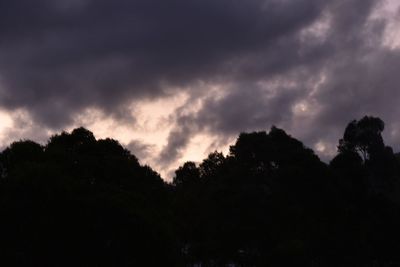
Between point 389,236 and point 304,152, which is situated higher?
point 304,152

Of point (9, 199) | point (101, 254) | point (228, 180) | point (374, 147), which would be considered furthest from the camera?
point (374, 147)

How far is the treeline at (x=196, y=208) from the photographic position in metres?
36.3

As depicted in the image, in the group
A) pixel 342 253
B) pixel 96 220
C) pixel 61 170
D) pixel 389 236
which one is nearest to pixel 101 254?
pixel 96 220

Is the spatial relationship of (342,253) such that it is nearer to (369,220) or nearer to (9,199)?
(369,220)

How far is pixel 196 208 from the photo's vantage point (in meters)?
62.7

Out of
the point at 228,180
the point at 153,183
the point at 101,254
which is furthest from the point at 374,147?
the point at 101,254

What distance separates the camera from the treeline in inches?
1431

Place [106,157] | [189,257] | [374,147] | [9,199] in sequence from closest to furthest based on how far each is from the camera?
[9,199] < [106,157] < [189,257] < [374,147]

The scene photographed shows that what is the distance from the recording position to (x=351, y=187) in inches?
2601

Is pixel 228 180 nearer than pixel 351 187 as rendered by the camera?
Yes

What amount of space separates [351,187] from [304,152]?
7.85m

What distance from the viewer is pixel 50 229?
36031 mm

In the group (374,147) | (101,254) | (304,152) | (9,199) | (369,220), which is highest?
(374,147)

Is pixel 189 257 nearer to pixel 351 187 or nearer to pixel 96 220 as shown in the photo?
pixel 351 187
